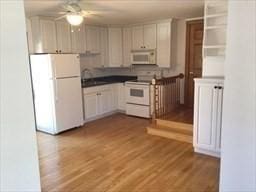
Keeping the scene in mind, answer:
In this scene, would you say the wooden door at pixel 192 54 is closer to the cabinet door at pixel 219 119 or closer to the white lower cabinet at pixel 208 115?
the white lower cabinet at pixel 208 115

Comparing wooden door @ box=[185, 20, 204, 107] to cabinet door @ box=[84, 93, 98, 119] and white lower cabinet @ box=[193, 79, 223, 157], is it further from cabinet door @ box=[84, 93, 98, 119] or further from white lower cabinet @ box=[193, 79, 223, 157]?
cabinet door @ box=[84, 93, 98, 119]

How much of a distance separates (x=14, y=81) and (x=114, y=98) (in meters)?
5.33

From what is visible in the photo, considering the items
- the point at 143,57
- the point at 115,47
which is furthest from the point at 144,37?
the point at 115,47

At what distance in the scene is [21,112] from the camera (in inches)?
30.4

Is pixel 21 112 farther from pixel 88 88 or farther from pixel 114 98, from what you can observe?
pixel 114 98

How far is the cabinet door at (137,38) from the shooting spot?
228 inches

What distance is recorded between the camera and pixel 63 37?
16.4 ft

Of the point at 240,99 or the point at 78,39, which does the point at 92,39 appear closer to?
the point at 78,39

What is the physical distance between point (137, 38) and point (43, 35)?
2.40 metres

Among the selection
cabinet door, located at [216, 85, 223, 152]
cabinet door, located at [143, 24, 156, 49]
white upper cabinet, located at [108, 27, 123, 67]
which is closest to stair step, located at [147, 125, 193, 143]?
cabinet door, located at [216, 85, 223, 152]

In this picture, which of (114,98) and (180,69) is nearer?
(180,69)

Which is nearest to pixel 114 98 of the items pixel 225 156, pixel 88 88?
pixel 88 88

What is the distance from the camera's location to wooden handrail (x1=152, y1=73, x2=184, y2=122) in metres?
4.82

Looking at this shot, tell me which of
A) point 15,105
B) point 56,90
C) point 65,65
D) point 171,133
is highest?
point 65,65
